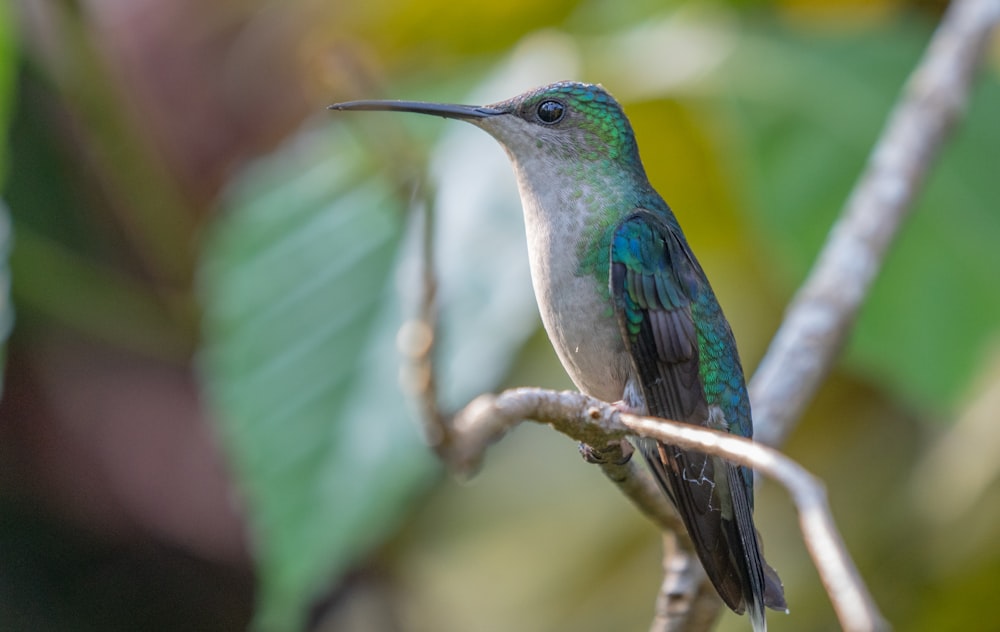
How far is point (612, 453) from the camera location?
1.13 meters

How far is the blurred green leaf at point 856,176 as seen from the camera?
90.0 inches

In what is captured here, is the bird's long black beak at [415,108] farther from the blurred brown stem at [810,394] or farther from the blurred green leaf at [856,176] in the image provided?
the blurred green leaf at [856,176]

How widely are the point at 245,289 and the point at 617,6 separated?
139cm

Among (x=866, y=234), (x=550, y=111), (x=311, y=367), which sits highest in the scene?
(x=550, y=111)

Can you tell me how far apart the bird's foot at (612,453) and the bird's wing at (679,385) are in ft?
0.13

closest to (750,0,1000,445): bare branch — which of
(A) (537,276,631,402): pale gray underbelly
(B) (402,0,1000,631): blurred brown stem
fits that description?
(B) (402,0,1000,631): blurred brown stem

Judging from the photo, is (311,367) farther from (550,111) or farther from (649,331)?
(649,331)

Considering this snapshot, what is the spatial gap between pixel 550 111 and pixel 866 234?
0.57m

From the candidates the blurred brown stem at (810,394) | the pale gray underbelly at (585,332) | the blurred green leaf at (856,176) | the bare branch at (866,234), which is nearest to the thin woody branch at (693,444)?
the blurred brown stem at (810,394)

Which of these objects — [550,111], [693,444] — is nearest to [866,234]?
[550,111]

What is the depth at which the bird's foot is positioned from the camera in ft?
3.66

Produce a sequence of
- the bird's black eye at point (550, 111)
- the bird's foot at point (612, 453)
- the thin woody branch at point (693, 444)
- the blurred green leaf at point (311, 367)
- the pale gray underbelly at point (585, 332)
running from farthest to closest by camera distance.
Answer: the blurred green leaf at point (311, 367) < the bird's black eye at point (550, 111) < the pale gray underbelly at point (585, 332) < the bird's foot at point (612, 453) < the thin woody branch at point (693, 444)

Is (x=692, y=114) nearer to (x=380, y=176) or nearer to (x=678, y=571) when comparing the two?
(x=380, y=176)

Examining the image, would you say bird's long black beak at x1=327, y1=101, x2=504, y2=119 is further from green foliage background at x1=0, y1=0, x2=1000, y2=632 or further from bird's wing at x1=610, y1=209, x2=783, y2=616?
green foliage background at x1=0, y1=0, x2=1000, y2=632
